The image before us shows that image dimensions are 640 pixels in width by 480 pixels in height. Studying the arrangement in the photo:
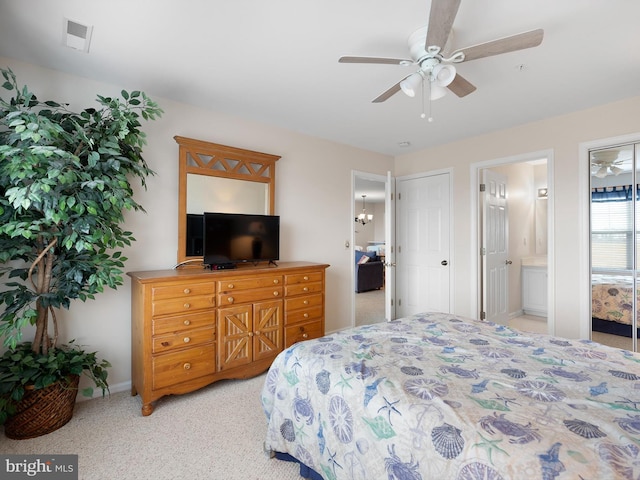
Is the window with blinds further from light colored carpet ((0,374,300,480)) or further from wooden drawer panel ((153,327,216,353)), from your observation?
wooden drawer panel ((153,327,216,353))

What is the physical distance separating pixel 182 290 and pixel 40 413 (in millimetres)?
1079

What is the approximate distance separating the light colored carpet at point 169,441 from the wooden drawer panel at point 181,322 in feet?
1.92

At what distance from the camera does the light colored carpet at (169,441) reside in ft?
5.53

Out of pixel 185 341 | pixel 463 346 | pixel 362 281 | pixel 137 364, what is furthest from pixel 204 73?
pixel 362 281

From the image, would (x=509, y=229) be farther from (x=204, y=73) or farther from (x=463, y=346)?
(x=204, y=73)

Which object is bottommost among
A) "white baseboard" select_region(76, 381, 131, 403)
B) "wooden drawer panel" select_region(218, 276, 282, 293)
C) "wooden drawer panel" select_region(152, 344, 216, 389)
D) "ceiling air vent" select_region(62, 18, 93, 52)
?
"white baseboard" select_region(76, 381, 131, 403)

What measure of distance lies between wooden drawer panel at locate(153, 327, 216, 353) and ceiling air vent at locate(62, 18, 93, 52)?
1.99 meters

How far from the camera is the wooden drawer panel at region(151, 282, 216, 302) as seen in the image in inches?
87.3

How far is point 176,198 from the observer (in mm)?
2805

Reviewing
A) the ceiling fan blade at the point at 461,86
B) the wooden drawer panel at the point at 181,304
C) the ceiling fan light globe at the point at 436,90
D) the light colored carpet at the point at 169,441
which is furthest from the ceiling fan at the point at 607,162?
the wooden drawer panel at the point at 181,304

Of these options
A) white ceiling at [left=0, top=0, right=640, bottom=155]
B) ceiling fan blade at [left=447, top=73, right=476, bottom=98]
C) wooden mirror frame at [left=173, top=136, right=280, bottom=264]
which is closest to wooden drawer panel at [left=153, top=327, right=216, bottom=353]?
wooden mirror frame at [left=173, top=136, right=280, bottom=264]

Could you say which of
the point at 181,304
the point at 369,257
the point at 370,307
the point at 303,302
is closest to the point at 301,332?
the point at 303,302

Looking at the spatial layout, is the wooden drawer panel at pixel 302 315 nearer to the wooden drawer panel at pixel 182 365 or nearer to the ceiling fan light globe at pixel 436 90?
the wooden drawer panel at pixel 182 365

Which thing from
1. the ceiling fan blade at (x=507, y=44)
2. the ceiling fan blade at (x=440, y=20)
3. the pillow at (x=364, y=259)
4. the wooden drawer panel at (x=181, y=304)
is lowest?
the wooden drawer panel at (x=181, y=304)
